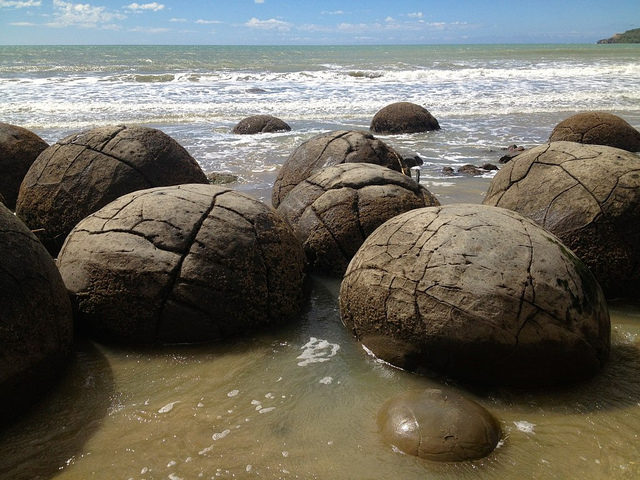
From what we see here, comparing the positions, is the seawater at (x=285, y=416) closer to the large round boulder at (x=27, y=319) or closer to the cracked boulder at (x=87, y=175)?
the large round boulder at (x=27, y=319)

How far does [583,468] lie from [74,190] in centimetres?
467

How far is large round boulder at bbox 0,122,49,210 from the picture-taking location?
720cm

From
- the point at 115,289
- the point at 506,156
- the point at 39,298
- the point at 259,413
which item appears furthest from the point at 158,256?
the point at 506,156

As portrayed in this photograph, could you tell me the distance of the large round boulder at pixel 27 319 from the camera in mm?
3146

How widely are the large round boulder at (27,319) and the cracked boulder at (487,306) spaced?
6.39 feet

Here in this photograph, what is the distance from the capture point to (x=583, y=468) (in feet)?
9.22

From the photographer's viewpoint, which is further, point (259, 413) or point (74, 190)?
point (74, 190)

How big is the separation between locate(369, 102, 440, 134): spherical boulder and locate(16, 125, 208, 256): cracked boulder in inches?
376

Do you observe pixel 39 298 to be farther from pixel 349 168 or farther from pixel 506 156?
pixel 506 156

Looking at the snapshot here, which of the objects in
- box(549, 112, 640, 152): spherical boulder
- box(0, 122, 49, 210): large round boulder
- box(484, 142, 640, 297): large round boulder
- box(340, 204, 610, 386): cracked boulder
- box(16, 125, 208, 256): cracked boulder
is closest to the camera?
box(340, 204, 610, 386): cracked boulder

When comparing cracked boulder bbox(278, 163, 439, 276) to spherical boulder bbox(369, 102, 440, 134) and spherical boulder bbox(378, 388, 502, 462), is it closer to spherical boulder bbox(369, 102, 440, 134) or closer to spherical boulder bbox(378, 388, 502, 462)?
spherical boulder bbox(378, 388, 502, 462)

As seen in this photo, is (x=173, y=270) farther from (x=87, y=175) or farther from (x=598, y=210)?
(x=598, y=210)

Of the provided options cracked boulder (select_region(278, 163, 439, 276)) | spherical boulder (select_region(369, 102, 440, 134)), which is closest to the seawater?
cracked boulder (select_region(278, 163, 439, 276))

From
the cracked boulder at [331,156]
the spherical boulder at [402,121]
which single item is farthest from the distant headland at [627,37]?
the cracked boulder at [331,156]
